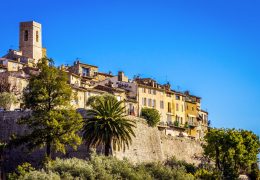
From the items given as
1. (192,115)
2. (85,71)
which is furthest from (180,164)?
(85,71)

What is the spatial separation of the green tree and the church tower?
6837cm

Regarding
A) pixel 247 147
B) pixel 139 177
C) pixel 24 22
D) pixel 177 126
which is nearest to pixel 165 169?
pixel 139 177

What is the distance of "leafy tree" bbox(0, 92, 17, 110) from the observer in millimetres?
85188

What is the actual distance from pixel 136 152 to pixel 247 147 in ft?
74.4

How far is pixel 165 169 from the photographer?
210 ft

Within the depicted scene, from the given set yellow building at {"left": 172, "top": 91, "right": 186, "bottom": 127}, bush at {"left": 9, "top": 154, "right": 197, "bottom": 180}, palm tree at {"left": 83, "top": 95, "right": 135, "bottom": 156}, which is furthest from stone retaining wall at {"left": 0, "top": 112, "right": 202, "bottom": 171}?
yellow building at {"left": 172, "top": 91, "right": 186, "bottom": 127}

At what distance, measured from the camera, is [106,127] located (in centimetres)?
6881

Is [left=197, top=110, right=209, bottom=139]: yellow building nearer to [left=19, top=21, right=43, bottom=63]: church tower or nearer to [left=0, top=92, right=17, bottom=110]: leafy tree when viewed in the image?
[left=19, top=21, right=43, bottom=63]: church tower

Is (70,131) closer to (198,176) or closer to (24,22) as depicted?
(198,176)

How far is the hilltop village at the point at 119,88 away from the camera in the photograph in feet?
329

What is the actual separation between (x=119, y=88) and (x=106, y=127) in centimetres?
4133

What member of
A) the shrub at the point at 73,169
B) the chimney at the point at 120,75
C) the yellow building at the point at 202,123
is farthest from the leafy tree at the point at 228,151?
the shrub at the point at 73,169

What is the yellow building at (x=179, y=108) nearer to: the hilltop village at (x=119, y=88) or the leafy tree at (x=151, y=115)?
the hilltop village at (x=119, y=88)

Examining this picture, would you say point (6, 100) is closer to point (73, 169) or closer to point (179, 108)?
point (73, 169)
